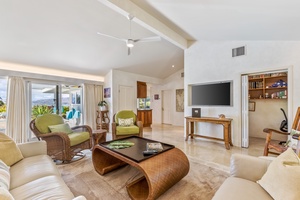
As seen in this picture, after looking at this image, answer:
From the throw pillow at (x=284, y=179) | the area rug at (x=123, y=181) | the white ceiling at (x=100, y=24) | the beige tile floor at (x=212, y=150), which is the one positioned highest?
the white ceiling at (x=100, y=24)

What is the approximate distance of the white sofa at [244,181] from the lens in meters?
1.13

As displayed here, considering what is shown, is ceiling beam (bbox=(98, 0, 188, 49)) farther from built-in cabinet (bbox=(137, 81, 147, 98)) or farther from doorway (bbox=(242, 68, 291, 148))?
built-in cabinet (bbox=(137, 81, 147, 98))

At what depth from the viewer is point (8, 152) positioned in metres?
1.75

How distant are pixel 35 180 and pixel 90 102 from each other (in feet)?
14.1

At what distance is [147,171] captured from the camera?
159cm

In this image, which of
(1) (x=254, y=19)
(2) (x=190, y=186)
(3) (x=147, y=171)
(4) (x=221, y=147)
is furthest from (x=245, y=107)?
(3) (x=147, y=171)

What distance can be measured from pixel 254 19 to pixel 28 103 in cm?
568

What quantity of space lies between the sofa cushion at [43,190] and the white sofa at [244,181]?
1.21 metres

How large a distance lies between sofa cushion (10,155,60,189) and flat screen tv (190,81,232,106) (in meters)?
3.84

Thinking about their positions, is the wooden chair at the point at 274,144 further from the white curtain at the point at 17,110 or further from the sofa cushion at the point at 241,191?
the white curtain at the point at 17,110

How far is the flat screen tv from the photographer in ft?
12.8

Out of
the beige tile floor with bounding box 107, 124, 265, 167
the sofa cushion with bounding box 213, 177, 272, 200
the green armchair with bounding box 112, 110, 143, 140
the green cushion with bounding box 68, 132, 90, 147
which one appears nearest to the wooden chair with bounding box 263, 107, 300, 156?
the beige tile floor with bounding box 107, 124, 265, 167

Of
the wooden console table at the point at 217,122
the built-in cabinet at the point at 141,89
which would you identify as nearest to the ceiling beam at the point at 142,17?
the wooden console table at the point at 217,122

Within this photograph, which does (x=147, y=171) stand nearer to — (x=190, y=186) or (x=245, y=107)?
(x=190, y=186)
